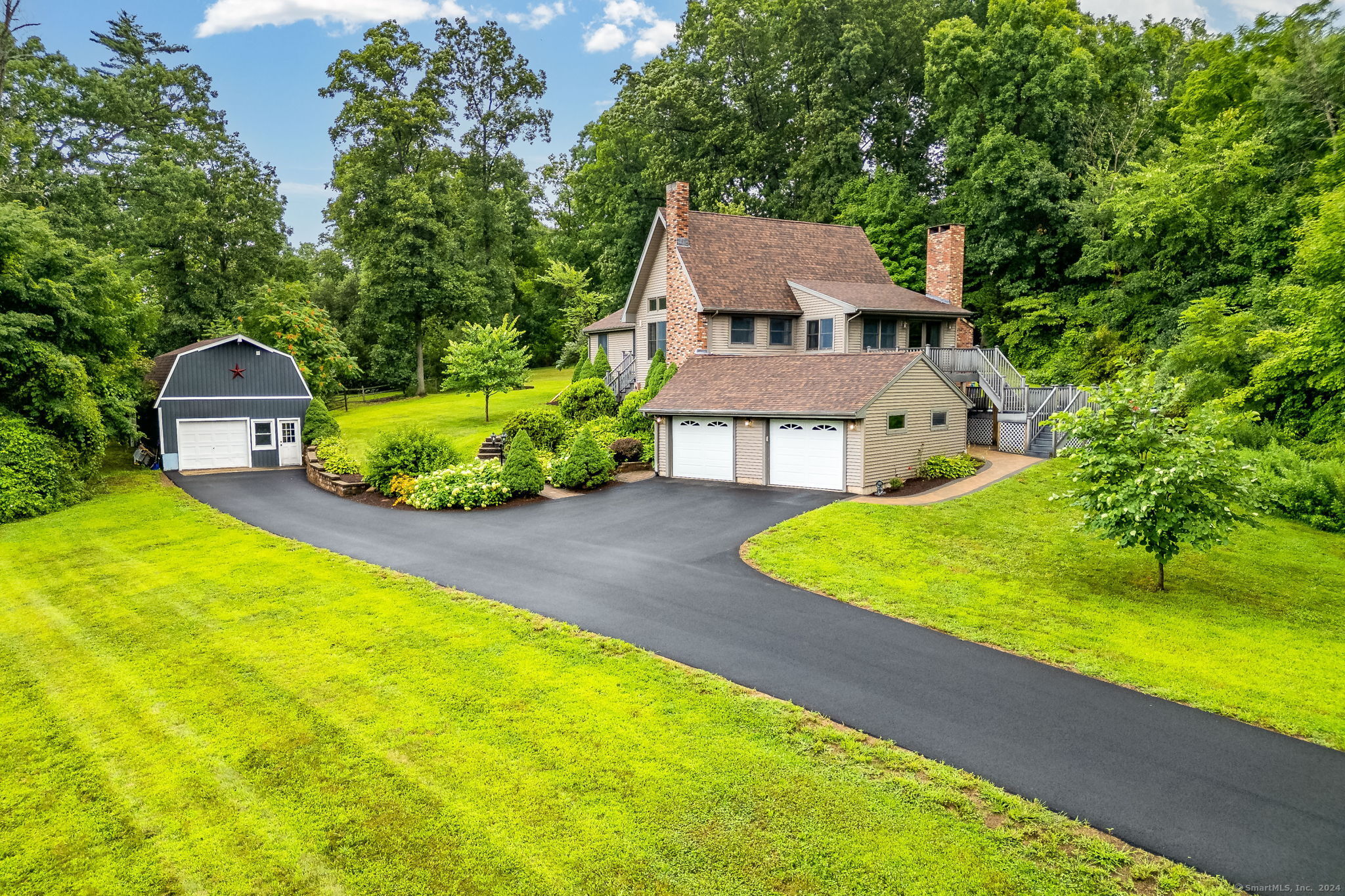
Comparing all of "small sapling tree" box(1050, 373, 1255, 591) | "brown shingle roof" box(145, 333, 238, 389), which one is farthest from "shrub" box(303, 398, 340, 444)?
"small sapling tree" box(1050, 373, 1255, 591)

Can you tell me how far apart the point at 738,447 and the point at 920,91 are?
29737mm

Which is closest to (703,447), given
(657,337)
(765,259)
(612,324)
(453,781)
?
(657,337)

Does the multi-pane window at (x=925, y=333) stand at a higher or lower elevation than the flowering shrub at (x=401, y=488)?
higher

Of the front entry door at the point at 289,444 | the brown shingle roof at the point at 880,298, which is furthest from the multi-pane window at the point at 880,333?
the front entry door at the point at 289,444

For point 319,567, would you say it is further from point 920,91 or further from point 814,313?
point 920,91

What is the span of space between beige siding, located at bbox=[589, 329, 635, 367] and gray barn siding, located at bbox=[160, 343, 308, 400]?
13.2 metres

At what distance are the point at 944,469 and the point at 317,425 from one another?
75.7ft

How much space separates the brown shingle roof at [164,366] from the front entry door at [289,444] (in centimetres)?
375

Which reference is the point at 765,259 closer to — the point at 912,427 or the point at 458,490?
the point at 912,427

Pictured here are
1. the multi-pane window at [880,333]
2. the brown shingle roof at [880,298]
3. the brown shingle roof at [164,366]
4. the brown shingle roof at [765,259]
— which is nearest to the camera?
the brown shingle roof at [164,366]

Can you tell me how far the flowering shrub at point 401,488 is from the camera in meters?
20.0

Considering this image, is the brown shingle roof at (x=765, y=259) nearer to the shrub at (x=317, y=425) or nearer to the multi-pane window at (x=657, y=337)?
the multi-pane window at (x=657, y=337)

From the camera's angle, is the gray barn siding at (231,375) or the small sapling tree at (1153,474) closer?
the small sapling tree at (1153,474)

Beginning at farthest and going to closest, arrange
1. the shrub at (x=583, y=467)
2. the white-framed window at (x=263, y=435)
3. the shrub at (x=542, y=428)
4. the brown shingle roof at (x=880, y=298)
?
the white-framed window at (x=263, y=435), the brown shingle roof at (x=880, y=298), the shrub at (x=542, y=428), the shrub at (x=583, y=467)
